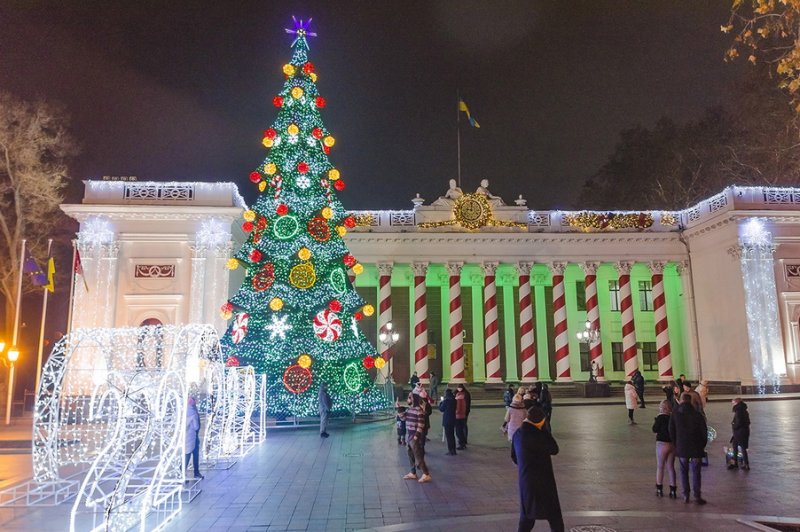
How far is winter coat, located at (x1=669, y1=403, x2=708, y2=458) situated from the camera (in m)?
8.50

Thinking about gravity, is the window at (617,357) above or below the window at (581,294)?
below

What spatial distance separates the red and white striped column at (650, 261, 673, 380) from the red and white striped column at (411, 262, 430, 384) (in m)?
14.7

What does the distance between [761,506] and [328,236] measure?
1544cm

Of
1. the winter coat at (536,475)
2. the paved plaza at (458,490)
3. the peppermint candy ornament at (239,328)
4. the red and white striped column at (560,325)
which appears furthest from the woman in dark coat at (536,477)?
the red and white striped column at (560,325)

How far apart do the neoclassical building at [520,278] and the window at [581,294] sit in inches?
5.7

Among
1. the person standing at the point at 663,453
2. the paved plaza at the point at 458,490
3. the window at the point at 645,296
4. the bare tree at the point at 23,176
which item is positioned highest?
the bare tree at the point at 23,176

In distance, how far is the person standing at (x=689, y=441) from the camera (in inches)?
334

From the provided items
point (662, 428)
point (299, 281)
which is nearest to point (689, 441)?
point (662, 428)

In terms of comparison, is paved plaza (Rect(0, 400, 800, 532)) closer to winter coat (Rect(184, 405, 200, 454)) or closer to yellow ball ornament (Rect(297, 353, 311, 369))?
winter coat (Rect(184, 405, 200, 454))

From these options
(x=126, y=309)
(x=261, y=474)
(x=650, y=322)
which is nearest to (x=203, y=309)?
(x=126, y=309)

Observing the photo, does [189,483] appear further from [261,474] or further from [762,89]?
[762,89]

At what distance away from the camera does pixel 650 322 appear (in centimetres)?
3988

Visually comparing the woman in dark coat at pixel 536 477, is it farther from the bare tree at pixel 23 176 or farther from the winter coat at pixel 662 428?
the bare tree at pixel 23 176

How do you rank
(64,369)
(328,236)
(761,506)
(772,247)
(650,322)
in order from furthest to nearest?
(650,322), (772,247), (328,236), (64,369), (761,506)
